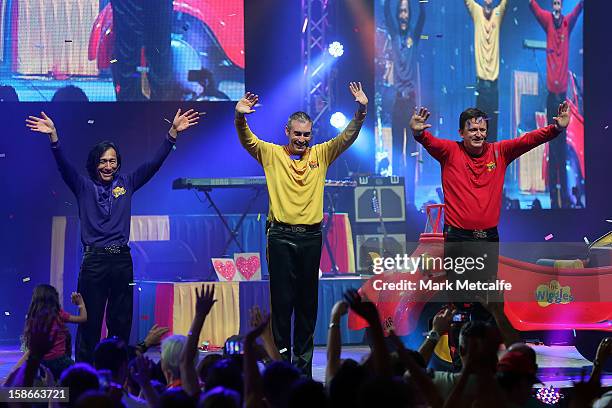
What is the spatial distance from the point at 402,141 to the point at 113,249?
6886 mm

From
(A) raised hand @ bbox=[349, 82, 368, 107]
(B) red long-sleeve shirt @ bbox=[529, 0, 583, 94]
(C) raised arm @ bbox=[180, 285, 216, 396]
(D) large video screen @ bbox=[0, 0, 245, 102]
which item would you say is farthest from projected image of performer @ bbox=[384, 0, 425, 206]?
(C) raised arm @ bbox=[180, 285, 216, 396]

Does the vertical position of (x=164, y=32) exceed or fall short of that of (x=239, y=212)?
it exceeds it

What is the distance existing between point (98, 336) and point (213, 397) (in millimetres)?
3471

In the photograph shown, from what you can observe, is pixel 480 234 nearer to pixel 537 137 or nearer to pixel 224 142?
pixel 537 137

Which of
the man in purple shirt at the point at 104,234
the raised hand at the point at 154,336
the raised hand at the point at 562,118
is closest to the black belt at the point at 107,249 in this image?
the man in purple shirt at the point at 104,234

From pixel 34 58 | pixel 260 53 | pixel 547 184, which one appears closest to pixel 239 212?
pixel 260 53

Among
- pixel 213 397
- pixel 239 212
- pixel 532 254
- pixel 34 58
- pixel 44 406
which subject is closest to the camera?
pixel 213 397

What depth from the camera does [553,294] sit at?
25.9ft

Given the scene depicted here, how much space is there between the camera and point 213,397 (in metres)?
3.31

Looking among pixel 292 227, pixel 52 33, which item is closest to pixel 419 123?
pixel 292 227

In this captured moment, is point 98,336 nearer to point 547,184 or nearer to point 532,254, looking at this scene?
point 532,254

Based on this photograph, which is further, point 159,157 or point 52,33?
point 52,33

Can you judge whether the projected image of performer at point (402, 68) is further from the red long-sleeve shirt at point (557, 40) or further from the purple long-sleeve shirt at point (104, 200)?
the purple long-sleeve shirt at point (104, 200)

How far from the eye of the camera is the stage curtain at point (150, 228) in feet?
37.7
